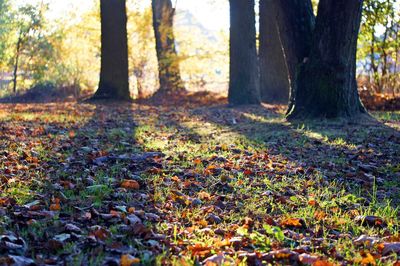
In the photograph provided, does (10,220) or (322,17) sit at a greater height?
(322,17)

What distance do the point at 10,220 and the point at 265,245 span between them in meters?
1.87

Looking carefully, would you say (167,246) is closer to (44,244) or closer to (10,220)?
(44,244)

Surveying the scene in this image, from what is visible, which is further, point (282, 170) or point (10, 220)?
point (282, 170)

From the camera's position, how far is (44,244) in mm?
3289

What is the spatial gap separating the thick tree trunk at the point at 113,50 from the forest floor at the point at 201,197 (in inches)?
361

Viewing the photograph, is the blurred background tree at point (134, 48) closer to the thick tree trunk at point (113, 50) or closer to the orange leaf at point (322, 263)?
the thick tree trunk at point (113, 50)

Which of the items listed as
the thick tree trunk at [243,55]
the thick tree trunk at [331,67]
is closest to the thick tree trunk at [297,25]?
the thick tree trunk at [331,67]

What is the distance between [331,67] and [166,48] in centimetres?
1344

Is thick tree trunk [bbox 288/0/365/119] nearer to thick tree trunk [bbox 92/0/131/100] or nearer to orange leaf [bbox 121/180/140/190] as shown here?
orange leaf [bbox 121/180/140/190]

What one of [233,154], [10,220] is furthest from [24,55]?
[10,220]

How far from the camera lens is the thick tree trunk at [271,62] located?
16625 mm

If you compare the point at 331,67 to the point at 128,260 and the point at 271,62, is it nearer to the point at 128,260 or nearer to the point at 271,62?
the point at 128,260

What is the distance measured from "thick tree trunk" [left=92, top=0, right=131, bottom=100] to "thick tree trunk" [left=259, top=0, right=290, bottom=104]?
16.0 ft

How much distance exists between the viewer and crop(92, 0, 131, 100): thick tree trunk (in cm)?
1769
